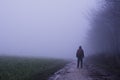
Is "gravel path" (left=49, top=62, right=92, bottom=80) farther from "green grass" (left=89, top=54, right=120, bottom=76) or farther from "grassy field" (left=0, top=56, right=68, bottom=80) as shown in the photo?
"green grass" (left=89, top=54, right=120, bottom=76)

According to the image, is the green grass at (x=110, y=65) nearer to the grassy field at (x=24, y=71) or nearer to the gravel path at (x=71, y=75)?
the gravel path at (x=71, y=75)

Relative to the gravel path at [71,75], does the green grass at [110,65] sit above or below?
above

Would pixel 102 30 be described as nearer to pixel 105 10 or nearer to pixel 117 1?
pixel 105 10

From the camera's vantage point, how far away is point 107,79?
17078 millimetres

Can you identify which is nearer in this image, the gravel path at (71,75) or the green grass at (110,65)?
the gravel path at (71,75)

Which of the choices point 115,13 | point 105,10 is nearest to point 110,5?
point 115,13

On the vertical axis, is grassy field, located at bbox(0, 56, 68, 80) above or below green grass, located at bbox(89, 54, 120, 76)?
below

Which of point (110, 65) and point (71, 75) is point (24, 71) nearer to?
point (71, 75)

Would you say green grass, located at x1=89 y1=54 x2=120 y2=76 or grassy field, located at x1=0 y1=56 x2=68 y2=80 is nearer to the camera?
grassy field, located at x1=0 y1=56 x2=68 y2=80

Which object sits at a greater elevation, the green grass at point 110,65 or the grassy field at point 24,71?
the green grass at point 110,65

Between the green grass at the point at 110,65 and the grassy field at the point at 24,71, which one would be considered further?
the green grass at the point at 110,65

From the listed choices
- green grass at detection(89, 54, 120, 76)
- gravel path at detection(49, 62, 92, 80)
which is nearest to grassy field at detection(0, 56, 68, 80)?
gravel path at detection(49, 62, 92, 80)

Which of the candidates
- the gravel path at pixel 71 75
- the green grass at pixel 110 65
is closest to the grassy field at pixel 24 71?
the gravel path at pixel 71 75

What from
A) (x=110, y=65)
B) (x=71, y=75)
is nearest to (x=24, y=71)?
(x=71, y=75)
